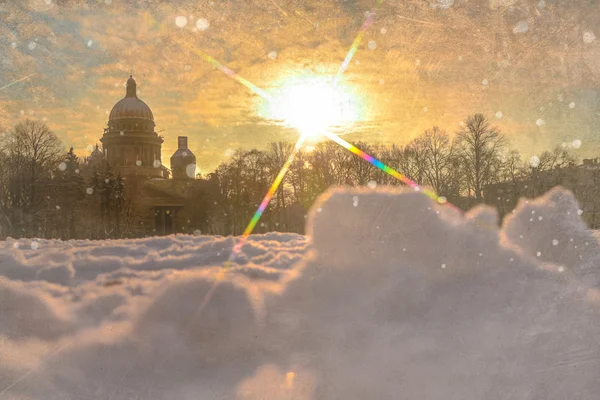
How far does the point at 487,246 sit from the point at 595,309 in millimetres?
729

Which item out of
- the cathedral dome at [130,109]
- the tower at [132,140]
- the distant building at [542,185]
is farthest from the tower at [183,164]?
the distant building at [542,185]

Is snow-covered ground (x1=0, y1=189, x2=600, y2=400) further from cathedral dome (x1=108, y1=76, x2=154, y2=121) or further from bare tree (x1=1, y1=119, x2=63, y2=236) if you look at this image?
cathedral dome (x1=108, y1=76, x2=154, y2=121)

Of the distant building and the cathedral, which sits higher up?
the cathedral

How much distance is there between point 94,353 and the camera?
8.25 feet

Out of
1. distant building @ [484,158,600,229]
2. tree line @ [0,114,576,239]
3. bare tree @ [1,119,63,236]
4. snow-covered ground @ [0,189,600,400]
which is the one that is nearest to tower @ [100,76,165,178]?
tree line @ [0,114,576,239]

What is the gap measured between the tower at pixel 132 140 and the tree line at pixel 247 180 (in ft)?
83.1

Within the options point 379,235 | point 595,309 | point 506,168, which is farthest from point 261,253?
point 506,168

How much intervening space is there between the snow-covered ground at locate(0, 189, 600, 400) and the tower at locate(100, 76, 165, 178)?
68.3 metres

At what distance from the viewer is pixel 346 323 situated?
2.83 meters

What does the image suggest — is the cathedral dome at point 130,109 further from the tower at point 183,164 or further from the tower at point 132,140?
the tower at point 183,164

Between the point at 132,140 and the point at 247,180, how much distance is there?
35.5 metres

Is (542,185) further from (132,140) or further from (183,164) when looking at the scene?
(132,140)

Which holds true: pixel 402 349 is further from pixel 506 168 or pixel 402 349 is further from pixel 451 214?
pixel 506 168

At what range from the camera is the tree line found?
2609 centimetres
